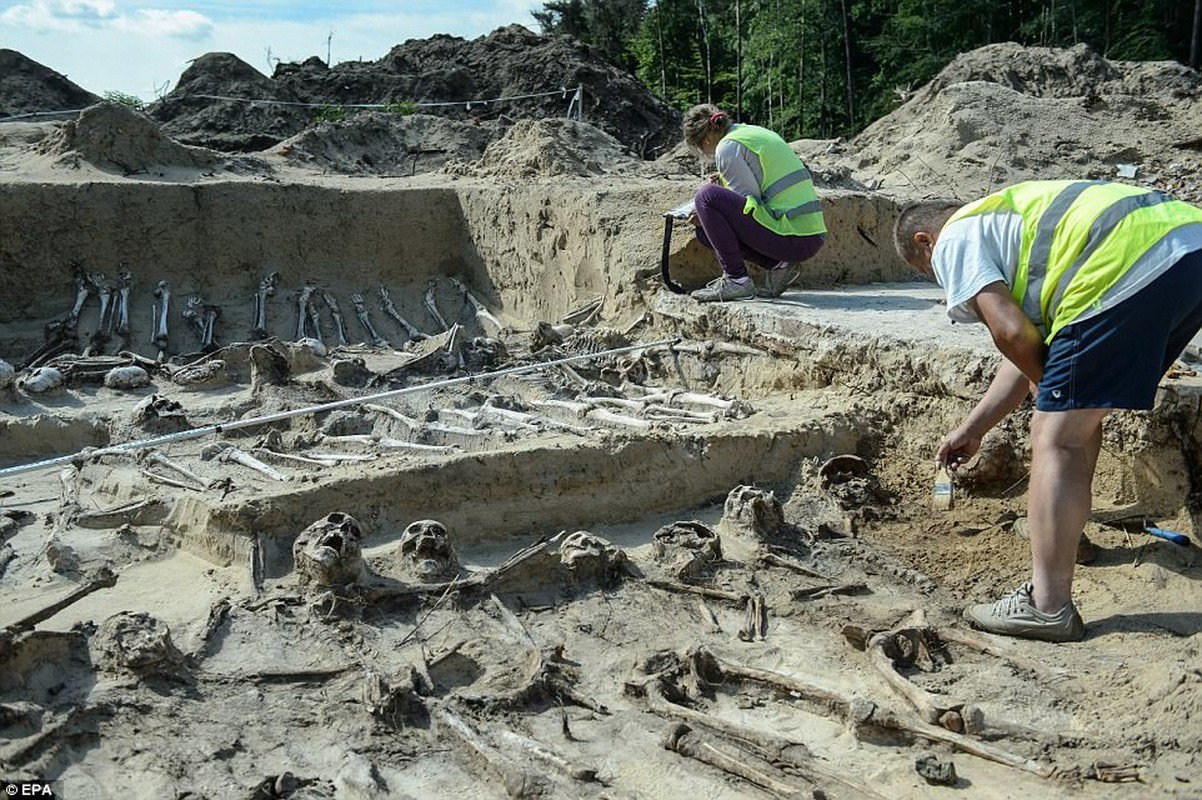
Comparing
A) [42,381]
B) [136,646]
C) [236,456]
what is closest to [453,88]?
[42,381]

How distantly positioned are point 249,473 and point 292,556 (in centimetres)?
97

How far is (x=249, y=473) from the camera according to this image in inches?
226

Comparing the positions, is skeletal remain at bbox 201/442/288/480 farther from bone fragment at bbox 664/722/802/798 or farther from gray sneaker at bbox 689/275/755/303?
gray sneaker at bbox 689/275/755/303

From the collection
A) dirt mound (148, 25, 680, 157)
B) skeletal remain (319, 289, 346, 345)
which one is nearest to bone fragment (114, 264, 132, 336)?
skeletal remain (319, 289, 346, 345)

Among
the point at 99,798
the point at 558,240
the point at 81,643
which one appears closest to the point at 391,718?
the point at 99,798

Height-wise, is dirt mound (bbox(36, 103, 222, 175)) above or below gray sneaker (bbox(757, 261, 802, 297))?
above

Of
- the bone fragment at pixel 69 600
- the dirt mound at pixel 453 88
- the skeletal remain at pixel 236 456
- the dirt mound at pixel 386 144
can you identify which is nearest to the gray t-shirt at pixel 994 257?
the skeletal remain at pixel 236 456

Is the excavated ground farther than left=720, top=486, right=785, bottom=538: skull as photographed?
No

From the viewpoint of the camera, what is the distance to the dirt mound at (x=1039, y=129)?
1121 centimetres

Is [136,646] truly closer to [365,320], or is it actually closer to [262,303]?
[365,320]

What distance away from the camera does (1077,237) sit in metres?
3.84

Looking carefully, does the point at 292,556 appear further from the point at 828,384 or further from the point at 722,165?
the point at 722,165

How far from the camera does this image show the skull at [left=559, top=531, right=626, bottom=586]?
4848 millimetres

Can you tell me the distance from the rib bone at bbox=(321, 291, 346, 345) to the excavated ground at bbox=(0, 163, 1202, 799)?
173 centimetres
